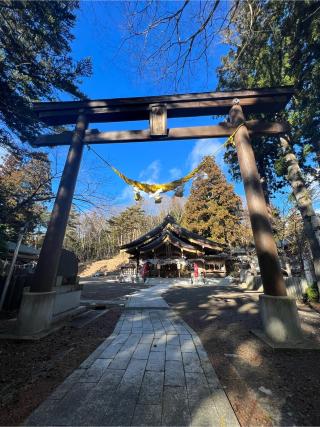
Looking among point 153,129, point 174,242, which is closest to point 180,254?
point 174,242

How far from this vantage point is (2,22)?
6.35 metres

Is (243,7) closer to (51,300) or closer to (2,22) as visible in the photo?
(2,22)

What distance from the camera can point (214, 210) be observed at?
2828 cm

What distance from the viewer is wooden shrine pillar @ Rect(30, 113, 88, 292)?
184 inches

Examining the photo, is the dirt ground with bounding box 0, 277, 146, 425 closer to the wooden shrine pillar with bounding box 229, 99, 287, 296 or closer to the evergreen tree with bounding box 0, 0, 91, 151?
the wooden shrine pillar with bounding box 229, 99, 287, 296

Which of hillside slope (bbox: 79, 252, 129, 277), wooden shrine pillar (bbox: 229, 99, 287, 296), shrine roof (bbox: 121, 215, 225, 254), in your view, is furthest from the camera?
hillside slope (bbox: 79, 252, 129, 277)

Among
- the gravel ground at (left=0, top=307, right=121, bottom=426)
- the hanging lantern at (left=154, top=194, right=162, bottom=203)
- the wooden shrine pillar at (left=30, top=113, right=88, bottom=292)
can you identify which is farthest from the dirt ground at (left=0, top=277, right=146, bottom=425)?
the hanging lantern at (left=154, top=194, right=162, bottom=203)

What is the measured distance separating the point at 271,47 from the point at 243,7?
5.88 m

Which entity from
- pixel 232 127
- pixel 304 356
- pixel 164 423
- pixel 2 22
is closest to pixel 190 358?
pixel 164 423

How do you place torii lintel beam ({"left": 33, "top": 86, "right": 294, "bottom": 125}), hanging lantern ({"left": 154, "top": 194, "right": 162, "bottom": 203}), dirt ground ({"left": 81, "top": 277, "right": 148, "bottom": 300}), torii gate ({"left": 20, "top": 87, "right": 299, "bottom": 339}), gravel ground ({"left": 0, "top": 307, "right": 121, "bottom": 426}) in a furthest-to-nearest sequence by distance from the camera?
1. dirt ground ({"left": 81, "top": 277, "right": 148, "bottom": 300})
2. hanging lantern ({"left": 154, "top": 194, "right": 162, "bottom": 203})
3. torii lintel beam ({"left": 33, "top": 86, "right": 294, "bottom": 125})
4. torii gate ({"left": 20, "top": 87, "right": 299, "bottom": 339})
5. gravel ground ({"left": 0, "top": 307, "right": 121, "bottom": 426})

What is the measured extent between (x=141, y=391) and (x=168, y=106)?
6.10 m

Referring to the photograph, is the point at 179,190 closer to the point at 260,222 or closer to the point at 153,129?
the point at 153,129

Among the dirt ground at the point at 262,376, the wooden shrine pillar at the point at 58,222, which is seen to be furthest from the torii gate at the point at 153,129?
the dirt ground at the point at 262,376

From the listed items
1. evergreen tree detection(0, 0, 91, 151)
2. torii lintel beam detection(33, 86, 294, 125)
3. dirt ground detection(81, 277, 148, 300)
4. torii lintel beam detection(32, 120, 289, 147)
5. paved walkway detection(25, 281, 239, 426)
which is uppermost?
evergreen tree detection(0, 0, 91, 151)
